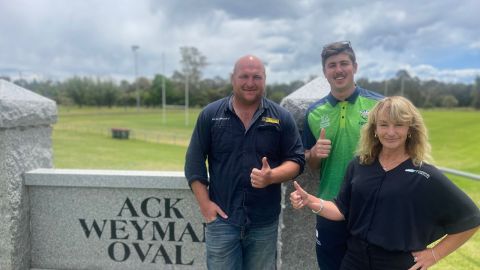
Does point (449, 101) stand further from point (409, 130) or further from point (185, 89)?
point (409, 130)

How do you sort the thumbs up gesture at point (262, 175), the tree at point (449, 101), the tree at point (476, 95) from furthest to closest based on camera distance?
the tree at point (449, 101)
the tree at point (476, 95)
the thumbs up gesture at point (262, 175)

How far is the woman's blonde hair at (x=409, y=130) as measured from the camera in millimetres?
2113

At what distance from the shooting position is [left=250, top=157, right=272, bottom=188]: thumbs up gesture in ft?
8.04

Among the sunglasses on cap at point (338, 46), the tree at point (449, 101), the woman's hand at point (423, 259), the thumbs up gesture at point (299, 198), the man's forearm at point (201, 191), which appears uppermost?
the sunglasses on cap at point (338, 46)

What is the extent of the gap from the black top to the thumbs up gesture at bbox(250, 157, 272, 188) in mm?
535

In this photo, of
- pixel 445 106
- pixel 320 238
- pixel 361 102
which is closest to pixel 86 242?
pixel 320 238

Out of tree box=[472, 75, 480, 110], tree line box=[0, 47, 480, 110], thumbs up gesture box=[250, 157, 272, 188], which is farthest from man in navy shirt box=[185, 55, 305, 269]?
tree box=[472, 75, 480, 110]

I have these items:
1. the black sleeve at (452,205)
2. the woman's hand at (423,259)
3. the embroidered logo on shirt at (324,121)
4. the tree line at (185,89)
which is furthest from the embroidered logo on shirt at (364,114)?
the tree line at (185,89)

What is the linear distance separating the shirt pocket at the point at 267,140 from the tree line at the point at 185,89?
282ft

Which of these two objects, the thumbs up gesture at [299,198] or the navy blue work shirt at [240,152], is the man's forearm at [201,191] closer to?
the navy blue work shirt at [240,152]

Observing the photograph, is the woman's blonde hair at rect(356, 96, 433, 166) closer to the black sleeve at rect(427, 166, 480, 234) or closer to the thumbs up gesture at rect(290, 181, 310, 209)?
the black sleeve at rect(427, 166, 480, 234)

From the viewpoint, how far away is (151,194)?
3.75m

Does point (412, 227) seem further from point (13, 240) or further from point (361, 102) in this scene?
point (13, 240)

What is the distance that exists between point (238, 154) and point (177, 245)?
158 centimetres
